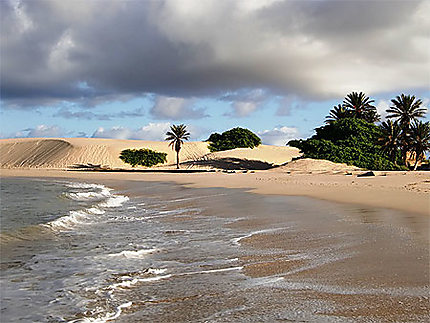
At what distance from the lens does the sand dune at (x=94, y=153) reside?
69.9 meters

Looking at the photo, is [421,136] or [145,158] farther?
[145,158]

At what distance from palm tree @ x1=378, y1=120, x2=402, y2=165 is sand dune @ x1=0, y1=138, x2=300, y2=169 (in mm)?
18641

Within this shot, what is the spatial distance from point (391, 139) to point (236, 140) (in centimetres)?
3413

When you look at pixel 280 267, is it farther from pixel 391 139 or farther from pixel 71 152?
pixel 71 152

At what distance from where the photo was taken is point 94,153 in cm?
9062

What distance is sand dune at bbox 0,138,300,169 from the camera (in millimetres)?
69912

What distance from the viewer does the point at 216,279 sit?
5941mm

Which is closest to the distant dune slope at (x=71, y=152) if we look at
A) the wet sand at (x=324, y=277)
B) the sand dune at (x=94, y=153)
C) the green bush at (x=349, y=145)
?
the sand dune at (x=94, y=153)

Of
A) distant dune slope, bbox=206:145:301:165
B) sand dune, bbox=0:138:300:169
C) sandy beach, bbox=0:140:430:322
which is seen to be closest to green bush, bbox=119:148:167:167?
sand dune, bbox=0:138:300:169

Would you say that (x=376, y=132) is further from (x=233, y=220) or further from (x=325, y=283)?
(x=325, y=283)

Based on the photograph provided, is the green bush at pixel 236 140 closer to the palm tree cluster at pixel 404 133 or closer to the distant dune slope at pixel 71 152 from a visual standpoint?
the distant dune slope at pixel 71 152

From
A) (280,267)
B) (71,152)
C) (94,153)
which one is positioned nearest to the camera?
(280,267)

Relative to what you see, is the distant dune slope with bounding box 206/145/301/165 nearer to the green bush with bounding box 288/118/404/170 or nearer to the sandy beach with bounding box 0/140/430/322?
the green bush with bounding box 288/118/404/170

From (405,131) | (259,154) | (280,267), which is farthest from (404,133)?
(280,267)
